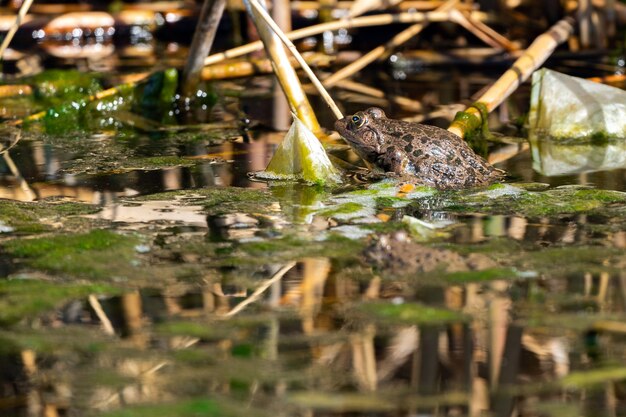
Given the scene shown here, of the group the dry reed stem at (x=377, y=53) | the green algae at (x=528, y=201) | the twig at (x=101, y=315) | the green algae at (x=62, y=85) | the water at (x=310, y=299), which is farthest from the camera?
the dry reed stem at (x=377, y=53)

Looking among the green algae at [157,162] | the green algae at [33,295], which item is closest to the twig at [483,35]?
the green algae at [157,162]

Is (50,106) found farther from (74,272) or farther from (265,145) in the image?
(74,272)

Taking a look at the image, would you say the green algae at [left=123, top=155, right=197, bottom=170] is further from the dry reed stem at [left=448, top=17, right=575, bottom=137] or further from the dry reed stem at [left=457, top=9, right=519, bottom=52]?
the dry reed stem at [left=457, top=9, right=519, bottom=52]

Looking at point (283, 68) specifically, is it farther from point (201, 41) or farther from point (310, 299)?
point (310, 299)

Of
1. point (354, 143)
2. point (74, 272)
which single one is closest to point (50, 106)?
point (354, 143)

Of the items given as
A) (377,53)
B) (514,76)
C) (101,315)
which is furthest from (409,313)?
(377,53)

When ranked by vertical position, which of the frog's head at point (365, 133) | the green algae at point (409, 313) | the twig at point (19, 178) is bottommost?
the green algae at point (409, 313)

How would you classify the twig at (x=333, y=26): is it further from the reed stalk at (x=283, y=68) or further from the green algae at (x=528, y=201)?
the green algae at (x=528, y=201)
